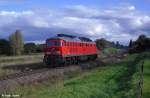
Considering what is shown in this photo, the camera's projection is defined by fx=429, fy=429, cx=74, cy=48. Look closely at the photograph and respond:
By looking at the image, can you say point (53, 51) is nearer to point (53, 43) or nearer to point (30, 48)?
point (53, 43)

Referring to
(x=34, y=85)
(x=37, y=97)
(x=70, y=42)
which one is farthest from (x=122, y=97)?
Result: (x=70, y=42)

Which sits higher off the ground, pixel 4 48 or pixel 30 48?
pixel 4 48

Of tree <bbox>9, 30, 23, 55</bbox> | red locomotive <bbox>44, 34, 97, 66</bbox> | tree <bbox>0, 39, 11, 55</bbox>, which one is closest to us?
red locomotive <bbox>44, 34, 97, 66</bbox>

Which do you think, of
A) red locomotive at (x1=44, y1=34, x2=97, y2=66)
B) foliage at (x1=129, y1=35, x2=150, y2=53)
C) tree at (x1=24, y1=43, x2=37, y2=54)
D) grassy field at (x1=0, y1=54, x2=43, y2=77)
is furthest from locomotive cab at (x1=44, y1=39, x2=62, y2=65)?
tree at (x1=24, y1=43, x2=37, y2=54)

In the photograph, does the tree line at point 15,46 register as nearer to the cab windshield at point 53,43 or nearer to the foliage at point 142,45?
the foliage at point 142,45

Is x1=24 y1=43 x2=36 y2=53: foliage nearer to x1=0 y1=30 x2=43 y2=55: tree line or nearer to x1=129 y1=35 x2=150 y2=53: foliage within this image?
x1=0 y1=30 x2=43 y2=55: tree line

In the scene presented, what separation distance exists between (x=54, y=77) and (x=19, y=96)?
46.9ft

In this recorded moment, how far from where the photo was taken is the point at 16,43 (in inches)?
4444

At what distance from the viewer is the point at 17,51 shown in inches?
4350

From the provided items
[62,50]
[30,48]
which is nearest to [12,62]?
[62,50]

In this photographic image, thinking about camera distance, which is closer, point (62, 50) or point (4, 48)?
point (62, 50)

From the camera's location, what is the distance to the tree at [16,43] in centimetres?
11141

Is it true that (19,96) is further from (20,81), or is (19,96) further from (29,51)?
(29,51)

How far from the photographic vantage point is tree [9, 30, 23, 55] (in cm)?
11141
